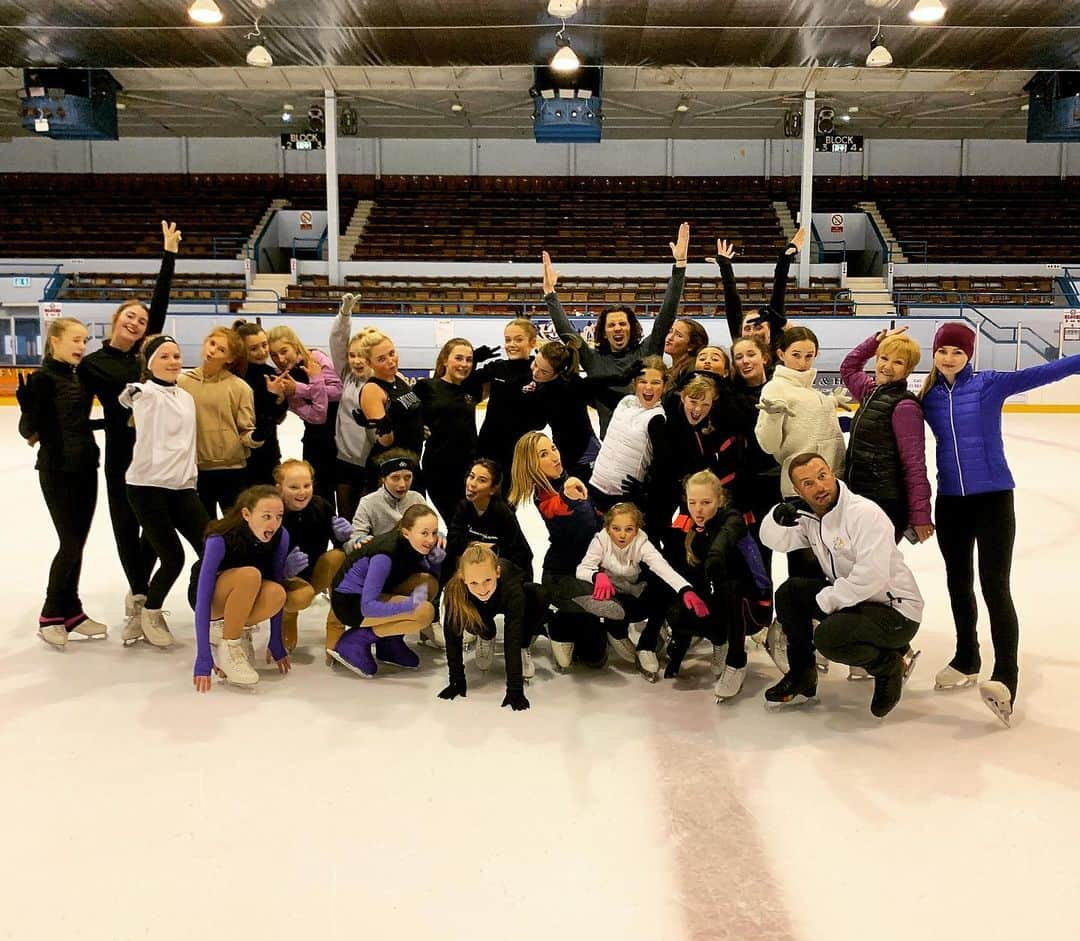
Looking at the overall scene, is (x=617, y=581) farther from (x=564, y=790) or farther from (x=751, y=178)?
(x=751, y=178)

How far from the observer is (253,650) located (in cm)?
424

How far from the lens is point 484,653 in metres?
4.07

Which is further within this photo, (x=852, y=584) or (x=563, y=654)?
(x=563, y=654)

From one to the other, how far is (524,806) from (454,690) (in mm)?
911

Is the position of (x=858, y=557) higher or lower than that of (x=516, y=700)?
higher

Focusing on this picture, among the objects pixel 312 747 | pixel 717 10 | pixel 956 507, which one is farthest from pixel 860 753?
pixel 717 10

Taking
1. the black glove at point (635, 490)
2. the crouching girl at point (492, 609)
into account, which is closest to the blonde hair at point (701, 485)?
the black glove at point (635, 490)

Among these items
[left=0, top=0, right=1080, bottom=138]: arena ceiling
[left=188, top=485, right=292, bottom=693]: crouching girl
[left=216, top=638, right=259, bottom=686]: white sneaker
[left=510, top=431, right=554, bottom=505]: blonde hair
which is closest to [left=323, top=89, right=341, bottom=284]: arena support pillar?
[left=0, top=0, right=1080, bottom=138]: arena ceiling

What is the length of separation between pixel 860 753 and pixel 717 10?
11.3m

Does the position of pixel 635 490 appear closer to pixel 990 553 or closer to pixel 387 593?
pixel 387 593

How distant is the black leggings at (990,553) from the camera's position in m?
3.56

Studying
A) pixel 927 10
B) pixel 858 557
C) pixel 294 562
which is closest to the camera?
pixel 858 557

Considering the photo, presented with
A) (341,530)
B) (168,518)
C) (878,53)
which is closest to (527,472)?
(341,530)

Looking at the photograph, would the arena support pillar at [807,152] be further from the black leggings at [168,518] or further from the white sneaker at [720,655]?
the black leggings at [168,518]
